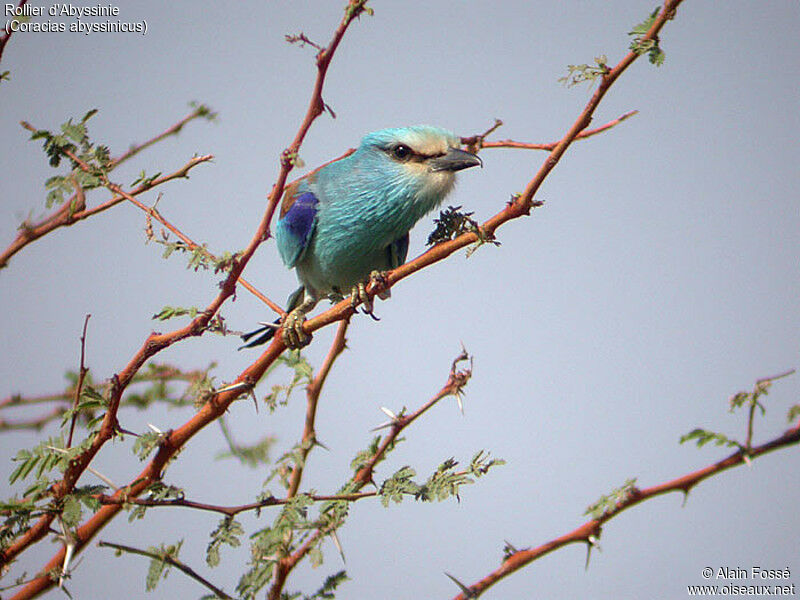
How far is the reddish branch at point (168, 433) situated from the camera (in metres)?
1.47

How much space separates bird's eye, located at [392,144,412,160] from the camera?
2.79 m

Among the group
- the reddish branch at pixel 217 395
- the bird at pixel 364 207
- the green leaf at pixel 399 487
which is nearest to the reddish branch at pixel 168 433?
the reddish branch at pixel 217 395

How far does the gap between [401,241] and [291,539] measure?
186 centimetres

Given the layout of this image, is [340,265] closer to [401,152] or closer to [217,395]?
[401,152]

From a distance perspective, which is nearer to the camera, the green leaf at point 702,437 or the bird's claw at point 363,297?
the green leaf at point 702,437

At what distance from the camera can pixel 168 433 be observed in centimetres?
155

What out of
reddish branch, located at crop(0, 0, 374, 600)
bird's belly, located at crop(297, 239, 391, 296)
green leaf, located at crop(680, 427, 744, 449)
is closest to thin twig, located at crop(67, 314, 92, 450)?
reddish branch, located at crop(0, 0, 374, 600)

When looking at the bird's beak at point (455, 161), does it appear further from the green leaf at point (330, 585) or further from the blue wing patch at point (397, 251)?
the green leaf at point (330, 585)

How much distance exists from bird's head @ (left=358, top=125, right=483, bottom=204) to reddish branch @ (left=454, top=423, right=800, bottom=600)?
162 cm

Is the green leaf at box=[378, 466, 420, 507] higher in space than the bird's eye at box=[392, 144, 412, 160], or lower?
lower

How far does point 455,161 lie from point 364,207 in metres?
0.43

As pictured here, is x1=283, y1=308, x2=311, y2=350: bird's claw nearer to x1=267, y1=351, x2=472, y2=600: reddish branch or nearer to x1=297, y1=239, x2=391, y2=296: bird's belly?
x1=267, y1=351, x2=472, y2=600: reddish branch

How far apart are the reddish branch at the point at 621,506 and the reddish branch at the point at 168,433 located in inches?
25.6

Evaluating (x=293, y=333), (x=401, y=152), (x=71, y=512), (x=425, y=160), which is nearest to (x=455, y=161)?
(x=425, y=160)
